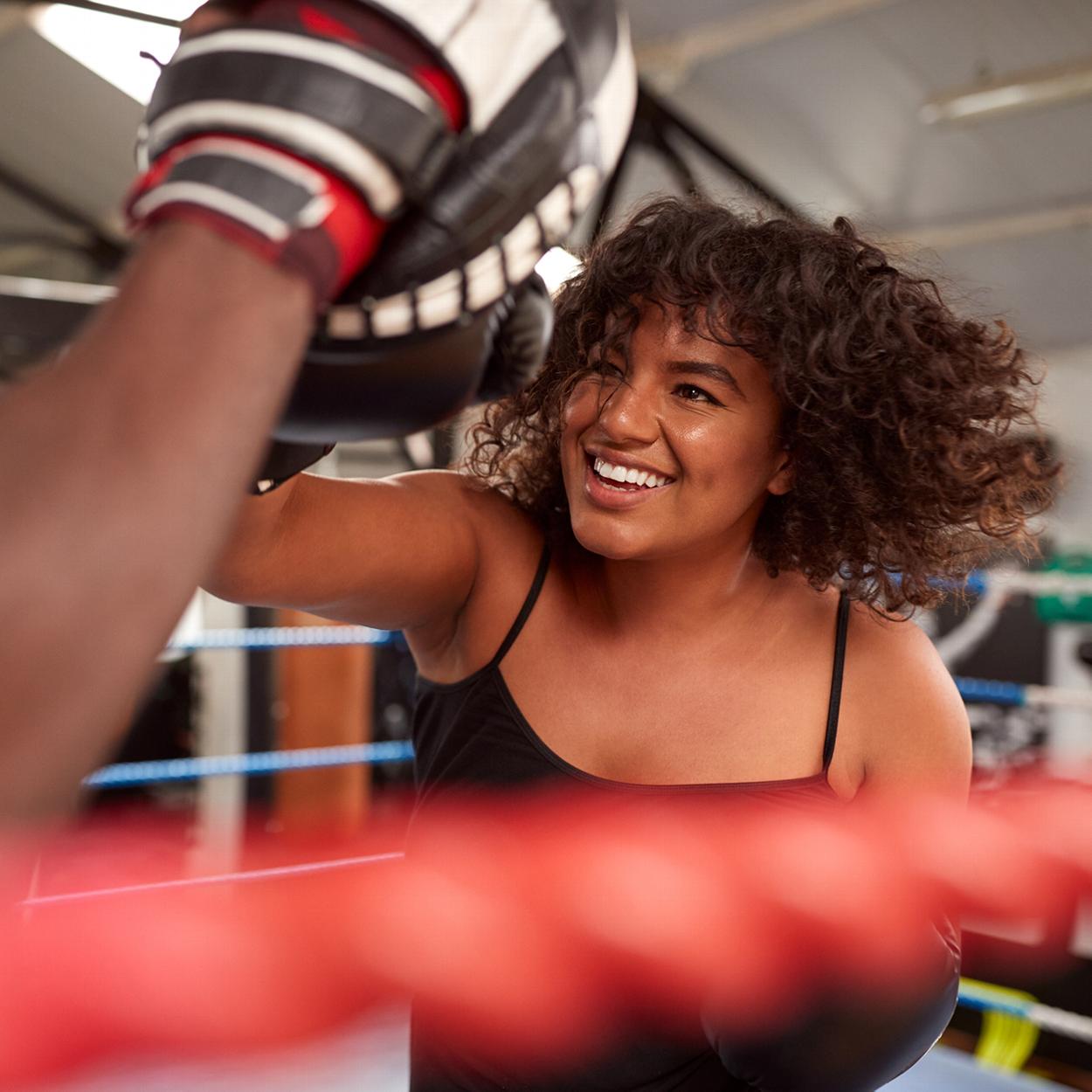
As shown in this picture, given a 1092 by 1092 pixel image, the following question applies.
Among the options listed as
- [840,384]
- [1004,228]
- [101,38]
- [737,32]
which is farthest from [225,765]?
[1004,228]

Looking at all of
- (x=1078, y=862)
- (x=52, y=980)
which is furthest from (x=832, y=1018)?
(x=1078, y=862)

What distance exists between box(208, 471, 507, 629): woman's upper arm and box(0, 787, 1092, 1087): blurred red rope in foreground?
230 mm

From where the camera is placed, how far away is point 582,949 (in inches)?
47.2

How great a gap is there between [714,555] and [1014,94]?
449cm

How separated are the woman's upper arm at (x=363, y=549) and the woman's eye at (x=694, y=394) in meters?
0.24

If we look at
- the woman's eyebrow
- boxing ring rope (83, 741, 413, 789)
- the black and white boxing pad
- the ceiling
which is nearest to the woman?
the woman's eyebrow

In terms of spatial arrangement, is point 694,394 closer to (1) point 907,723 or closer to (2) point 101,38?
(1) point 907,723

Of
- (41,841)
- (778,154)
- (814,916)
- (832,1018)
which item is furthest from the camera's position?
(778,154)

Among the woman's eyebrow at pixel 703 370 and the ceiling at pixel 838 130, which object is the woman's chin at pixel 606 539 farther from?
→ the ceiling at pixel 838 130

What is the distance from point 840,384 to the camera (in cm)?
116

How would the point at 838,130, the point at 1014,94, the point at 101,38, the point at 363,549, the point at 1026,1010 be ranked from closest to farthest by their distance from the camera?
the point at 363,549
the point at 1026,1010
the point at 101,38
the point at 1014,94
the point at 838,130

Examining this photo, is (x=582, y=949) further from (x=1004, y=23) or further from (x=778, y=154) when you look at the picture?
(x=778, y=154)

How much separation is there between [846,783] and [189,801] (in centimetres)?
379

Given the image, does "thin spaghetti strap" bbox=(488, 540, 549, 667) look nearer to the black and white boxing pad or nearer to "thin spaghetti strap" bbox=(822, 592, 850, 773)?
"thin spaghetti strap" bbox=(822, 592, 850, 773)
